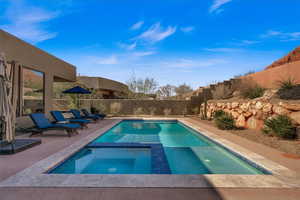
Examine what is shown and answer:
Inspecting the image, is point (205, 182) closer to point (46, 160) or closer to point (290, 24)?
point (46, 160)

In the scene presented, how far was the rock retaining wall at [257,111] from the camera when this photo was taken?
259 inches

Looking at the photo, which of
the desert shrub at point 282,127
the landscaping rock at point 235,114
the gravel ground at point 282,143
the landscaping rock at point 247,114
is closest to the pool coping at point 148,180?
the gravel ground at point 282,143

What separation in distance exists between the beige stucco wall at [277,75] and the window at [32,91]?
13.3 metres

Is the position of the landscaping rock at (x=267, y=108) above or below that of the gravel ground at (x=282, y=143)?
above

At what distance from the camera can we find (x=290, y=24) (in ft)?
49.3

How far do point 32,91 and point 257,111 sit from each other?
417 inches

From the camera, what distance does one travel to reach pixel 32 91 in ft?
29.4

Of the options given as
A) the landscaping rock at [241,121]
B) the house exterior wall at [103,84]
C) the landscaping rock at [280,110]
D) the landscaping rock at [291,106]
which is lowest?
the landscaping rock at [241,121]

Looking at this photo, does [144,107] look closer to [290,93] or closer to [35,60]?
[35,60]

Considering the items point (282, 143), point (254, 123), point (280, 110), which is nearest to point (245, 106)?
point (254, 123)

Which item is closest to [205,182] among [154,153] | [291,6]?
[154,153]

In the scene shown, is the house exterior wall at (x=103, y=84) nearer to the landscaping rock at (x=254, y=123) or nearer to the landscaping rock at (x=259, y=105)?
the landscaping rock at (x=254, y=123)

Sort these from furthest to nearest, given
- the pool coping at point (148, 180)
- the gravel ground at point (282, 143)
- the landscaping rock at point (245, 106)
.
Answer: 1. the landscaping rock at point (245, 106)
2. the gravel ground at point (282, 143)
3. the pool coping at point (148, 180)

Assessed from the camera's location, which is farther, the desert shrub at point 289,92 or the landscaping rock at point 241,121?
the landscaping rock at point 241,121
